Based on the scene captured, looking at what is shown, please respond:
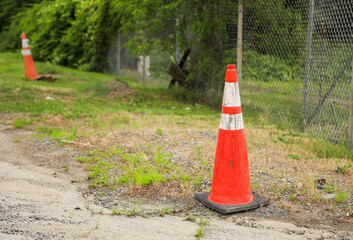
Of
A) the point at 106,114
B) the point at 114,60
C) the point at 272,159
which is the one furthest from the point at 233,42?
the point at 114,60

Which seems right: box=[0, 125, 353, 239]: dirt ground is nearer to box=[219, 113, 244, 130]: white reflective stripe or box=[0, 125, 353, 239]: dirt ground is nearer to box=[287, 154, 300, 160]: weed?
box=[219, 113, 244, 130]: white reflective stripe

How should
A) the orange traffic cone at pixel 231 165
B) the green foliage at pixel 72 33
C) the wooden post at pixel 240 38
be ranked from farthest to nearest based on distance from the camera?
the green foliage at pixel 72 33 < the wooden post at pixel 240 38 < the orange traffic cone at pixel 231 165

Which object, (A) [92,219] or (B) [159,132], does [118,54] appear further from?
(A) [92,219]

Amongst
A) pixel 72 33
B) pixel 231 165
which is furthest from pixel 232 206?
pixel 72 33

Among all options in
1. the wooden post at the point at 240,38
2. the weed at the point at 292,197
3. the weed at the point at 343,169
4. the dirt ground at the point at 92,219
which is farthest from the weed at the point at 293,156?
the wooden post at the point at 240,38

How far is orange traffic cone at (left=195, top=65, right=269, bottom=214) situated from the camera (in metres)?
3.55

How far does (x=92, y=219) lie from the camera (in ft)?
10.3

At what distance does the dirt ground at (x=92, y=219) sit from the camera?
2904 millimetres

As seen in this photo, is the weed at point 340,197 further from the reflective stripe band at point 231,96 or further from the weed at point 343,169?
the reflective stripe band at point 231,96

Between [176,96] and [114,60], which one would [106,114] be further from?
[114,60]

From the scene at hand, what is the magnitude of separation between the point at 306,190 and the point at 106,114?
442cm

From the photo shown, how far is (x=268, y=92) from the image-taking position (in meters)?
7.27

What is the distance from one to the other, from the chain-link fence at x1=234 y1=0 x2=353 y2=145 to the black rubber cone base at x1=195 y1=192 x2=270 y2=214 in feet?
8.01

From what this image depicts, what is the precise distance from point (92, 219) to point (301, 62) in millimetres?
4592
